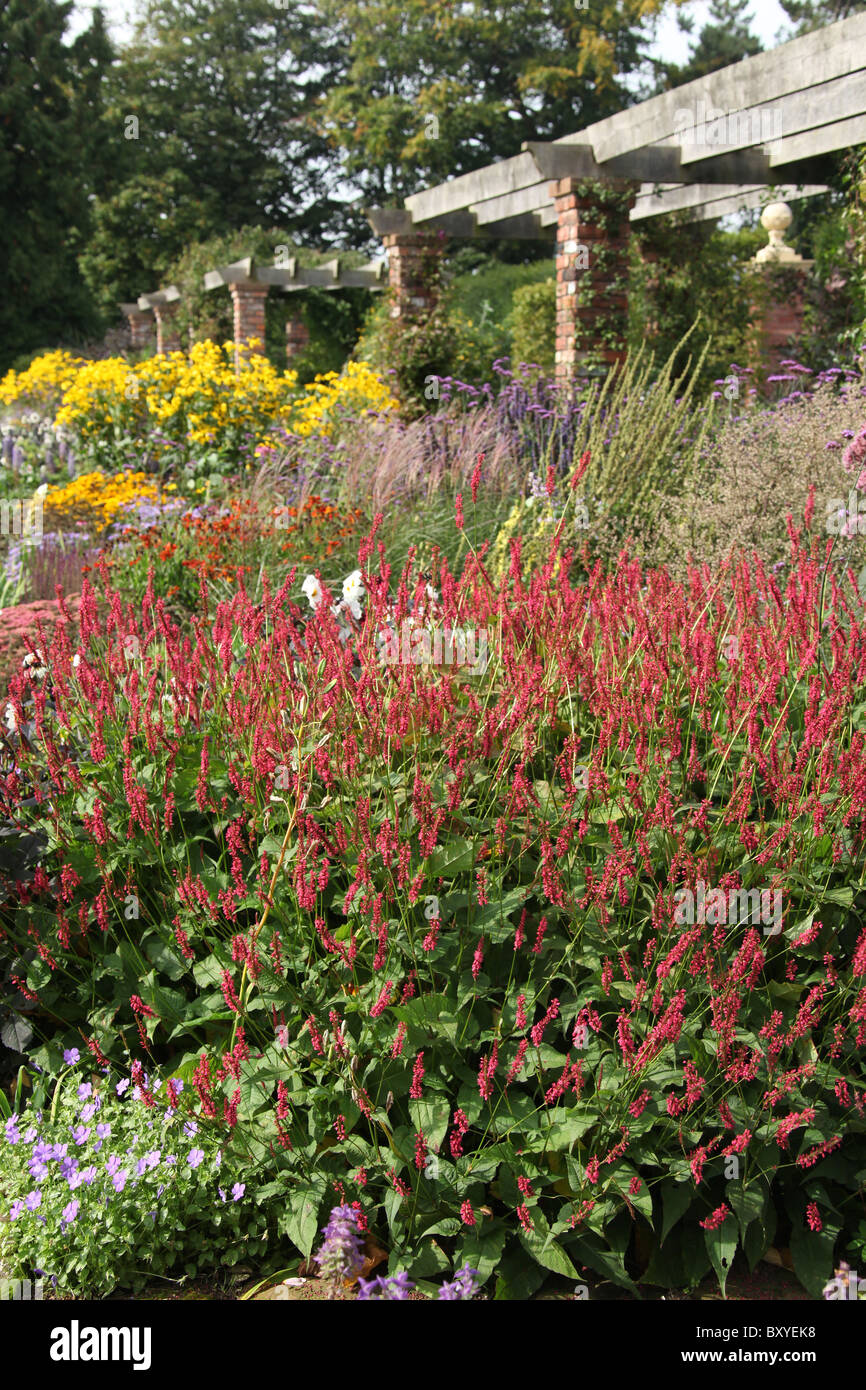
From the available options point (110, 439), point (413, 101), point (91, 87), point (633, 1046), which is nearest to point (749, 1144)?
point (633, 1046)

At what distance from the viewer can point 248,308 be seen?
20.3 m

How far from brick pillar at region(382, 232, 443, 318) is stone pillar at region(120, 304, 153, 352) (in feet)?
56.8

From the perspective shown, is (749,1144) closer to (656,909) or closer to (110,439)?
(656,909)

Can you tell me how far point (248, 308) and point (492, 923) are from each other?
19.5m

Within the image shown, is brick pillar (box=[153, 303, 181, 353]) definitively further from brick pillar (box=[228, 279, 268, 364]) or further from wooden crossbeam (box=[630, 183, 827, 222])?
wooden crossbeam (box=[630, 183, 827, 222])

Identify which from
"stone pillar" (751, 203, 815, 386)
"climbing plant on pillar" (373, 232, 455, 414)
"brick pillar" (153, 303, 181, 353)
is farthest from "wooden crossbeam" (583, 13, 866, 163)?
"brick pillar" (153, 303, 181, 353)

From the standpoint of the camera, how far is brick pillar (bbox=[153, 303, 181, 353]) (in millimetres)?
24438

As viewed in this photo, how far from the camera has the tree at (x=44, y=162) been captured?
24.6m

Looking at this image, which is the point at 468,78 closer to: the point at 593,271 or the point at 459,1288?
the point at 593,271

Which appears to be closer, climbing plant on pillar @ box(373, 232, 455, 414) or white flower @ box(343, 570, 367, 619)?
white flower @ box(343, 570, 367, 619)

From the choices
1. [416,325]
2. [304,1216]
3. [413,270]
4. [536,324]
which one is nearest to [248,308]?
[536,324]

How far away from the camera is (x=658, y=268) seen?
13.0 meters

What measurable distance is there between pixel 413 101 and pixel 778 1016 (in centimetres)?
3060

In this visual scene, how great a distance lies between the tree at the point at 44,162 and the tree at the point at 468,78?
20.7ft
